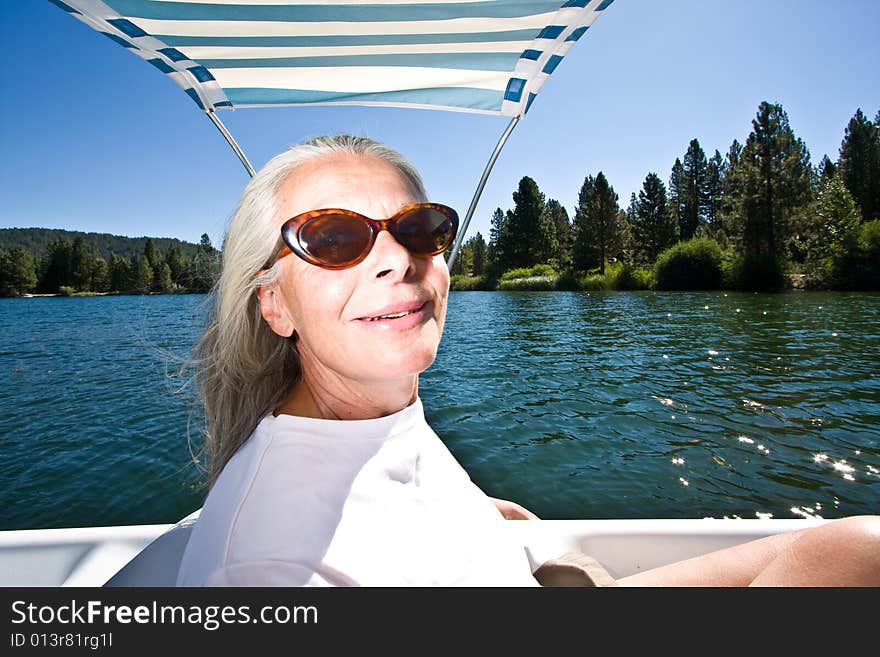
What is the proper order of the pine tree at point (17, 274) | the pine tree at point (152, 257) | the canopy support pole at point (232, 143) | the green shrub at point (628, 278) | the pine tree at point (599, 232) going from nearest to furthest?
the canopy support pole at point (232, 143), the green shrub at point (628, 278), the pine tree at point (599, 232), the pine tree at point (17, 274), the pine tree at point (152, 257)

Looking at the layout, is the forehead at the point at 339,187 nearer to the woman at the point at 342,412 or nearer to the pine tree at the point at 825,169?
the woman at the point at 342,412

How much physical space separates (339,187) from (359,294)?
312 millimetres

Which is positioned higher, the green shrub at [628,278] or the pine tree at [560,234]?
the pine tree at [560,234]

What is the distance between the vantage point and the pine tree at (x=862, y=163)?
4959cm

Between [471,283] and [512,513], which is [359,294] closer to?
[512,513]

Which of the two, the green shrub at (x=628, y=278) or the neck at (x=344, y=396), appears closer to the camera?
the neck at (x=344, y=396)

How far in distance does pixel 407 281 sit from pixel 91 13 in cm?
187

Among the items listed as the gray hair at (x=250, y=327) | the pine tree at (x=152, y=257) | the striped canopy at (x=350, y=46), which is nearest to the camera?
the gray hair at (x=250, y=327)

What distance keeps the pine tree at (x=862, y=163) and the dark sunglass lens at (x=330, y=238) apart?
65975mm

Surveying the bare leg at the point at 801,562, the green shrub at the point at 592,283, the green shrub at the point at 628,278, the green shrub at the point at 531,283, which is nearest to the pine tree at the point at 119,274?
the green shrub at the point at 531,283

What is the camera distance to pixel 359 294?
1.24m

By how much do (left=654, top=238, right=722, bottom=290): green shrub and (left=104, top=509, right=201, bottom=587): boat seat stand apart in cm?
4460

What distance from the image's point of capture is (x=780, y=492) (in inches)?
194
